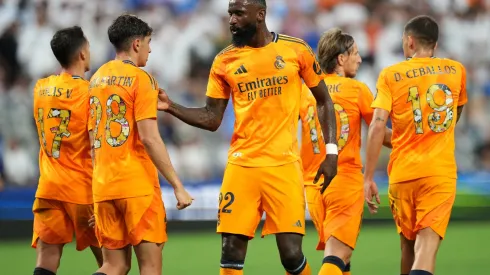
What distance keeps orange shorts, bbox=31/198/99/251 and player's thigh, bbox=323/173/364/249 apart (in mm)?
1984

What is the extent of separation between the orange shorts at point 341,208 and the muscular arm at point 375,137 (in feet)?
1.06

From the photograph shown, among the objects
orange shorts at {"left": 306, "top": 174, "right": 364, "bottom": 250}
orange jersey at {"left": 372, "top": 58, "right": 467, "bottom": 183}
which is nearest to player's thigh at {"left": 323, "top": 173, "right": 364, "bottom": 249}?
orange shorts at {"left": 306, "top": 174, "right": 364, "bottom": 250}

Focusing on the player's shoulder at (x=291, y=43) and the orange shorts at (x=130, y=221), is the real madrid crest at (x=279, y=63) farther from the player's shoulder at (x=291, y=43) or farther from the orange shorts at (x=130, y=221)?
the orange shorts at (x=130, y=221)

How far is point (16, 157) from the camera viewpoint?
1430cm

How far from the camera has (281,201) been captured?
720 centimetres

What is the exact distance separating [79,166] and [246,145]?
61.3 inches

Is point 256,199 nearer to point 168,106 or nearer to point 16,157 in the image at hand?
point 168,106

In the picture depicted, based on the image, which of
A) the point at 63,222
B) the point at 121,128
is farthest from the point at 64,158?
the point at 121,128

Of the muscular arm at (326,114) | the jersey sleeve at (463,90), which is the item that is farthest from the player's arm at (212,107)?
the jersey sleeve at (463,90)

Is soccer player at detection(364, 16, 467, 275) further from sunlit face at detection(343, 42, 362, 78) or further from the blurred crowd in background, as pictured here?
the blurred crowd in background

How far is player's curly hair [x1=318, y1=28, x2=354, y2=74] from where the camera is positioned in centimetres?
850

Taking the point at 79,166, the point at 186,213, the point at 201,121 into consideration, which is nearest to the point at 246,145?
the point at 201,121

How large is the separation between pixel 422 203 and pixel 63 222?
2.94 m

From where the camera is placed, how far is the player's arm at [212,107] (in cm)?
729
